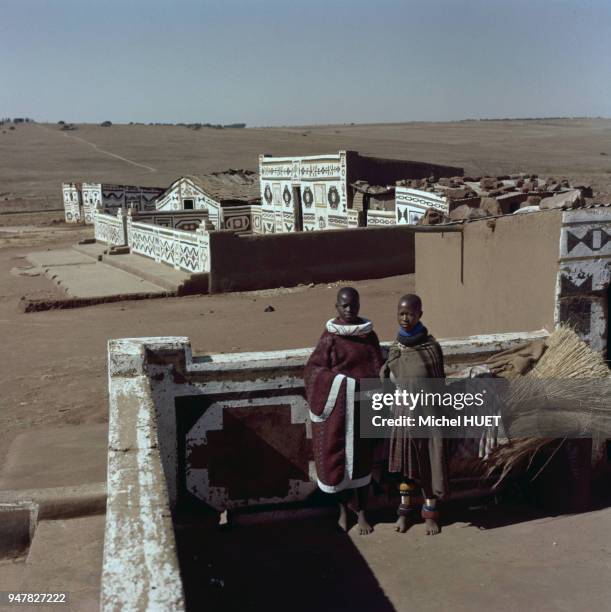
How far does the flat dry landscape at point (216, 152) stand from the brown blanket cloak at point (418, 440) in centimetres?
3378

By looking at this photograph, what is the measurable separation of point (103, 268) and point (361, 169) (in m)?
8.21

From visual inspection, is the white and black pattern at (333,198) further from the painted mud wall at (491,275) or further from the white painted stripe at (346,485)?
the white painted stripe at (346,485)

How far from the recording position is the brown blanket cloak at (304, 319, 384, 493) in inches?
172

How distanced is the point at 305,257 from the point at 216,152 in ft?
188

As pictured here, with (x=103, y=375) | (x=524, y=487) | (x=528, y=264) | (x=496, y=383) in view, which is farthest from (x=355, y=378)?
(x=103, y=375)

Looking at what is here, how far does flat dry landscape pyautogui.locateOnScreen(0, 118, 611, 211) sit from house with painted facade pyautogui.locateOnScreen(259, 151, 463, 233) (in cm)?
1596

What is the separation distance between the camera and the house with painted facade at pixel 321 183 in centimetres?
2270

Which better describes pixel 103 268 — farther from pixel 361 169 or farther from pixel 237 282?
pixel 361 169

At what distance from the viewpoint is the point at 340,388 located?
4.38 meters

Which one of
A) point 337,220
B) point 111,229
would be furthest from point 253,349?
point 111,229

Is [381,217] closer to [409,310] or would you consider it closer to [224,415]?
[224,415]

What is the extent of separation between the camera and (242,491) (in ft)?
15.9

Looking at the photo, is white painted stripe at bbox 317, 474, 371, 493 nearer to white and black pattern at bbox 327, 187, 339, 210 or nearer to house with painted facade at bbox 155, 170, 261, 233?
white and black pattern at bbox 327, 187, 339, 210

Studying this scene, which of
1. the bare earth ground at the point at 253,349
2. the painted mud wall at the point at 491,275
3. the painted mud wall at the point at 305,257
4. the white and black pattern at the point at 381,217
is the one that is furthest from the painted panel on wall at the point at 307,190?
the painted mud wall at the point at 491,275
